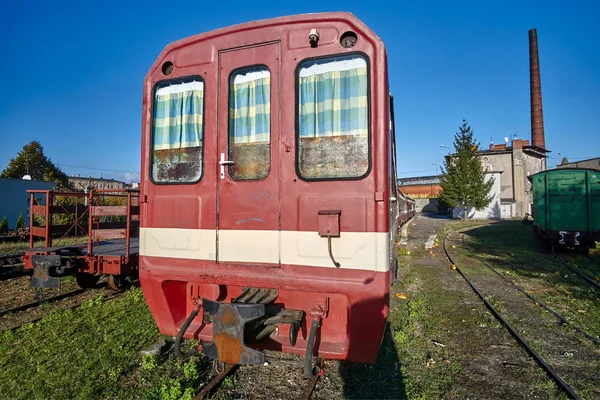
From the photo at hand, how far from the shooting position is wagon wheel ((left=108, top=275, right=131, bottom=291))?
7.22m

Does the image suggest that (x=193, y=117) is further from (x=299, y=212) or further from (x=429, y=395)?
(x=429, y=395)

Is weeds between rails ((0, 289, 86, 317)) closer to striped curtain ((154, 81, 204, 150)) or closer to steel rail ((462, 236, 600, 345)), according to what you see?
striped curtain ((154, 81, 204, 150))

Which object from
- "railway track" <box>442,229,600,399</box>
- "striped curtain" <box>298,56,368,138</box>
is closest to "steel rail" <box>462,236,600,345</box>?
"railway track" <box>442,229,600,399</box>

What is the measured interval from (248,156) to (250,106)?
1.55 feet

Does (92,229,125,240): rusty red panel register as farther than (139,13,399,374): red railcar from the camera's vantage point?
Yes

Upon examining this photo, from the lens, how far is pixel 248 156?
3051 mm

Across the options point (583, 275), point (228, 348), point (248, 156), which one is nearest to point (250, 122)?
point (248, 156)

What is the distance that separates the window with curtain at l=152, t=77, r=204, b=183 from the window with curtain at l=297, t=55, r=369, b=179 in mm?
1033

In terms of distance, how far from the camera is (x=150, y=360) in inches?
153

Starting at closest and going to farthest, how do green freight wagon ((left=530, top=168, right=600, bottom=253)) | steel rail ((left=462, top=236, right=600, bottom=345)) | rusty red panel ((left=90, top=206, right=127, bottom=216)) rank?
steel rail ((left=462, top=236, right=600, bottom=345)) < rusty red panel ((left=90, top=206, right=127, bottom=216)) < green freight wagon ((left=530, top=168, right=600, bottom=253))

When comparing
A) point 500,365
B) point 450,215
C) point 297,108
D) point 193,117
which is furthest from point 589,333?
point 450,215

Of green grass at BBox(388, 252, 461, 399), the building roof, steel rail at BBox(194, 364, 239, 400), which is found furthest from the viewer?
the building roof

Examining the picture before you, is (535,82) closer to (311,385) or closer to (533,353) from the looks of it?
(533,353)

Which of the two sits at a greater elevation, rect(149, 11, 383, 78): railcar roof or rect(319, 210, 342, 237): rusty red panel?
rect(149, 11, 383, 78): railcar roof
